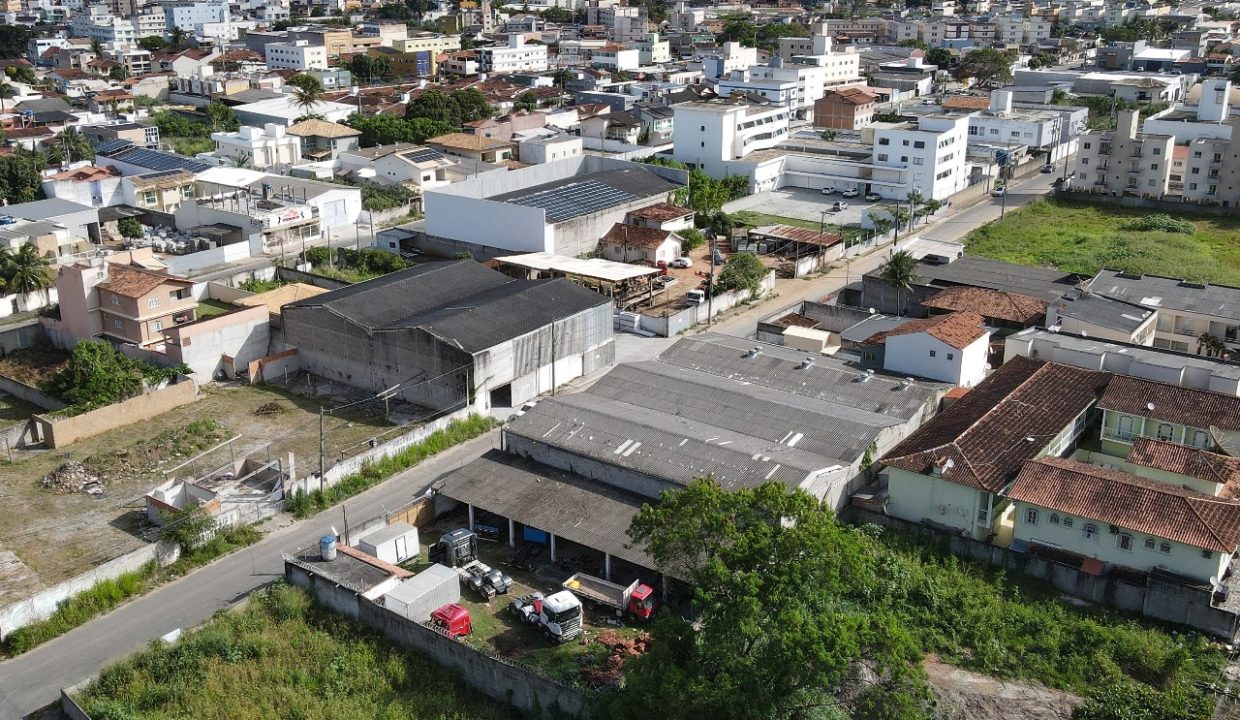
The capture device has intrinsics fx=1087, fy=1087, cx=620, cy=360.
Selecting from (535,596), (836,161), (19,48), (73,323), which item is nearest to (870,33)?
(836,161)

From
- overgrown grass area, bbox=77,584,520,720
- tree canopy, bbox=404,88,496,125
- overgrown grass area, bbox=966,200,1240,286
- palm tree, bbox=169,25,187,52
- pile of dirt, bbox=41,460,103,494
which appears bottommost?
overgrown grass area, bbox=77,584,520,720

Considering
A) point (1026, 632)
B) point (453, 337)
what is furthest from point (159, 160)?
point (1026, 632)

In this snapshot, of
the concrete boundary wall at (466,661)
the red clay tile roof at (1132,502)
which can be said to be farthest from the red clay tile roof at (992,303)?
the concrete boundary wall at (466,661)

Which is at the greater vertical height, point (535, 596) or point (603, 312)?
point (603, 312)

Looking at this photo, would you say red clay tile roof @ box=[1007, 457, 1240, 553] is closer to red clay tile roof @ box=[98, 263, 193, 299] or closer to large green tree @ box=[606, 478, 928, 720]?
large green tree @ box=[606, 478, 928, 720]

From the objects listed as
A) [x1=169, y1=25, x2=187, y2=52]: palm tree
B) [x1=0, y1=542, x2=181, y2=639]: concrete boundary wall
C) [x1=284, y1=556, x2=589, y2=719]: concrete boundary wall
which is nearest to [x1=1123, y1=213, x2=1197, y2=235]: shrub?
[x1=284, y1=556, x2=589, y2=719]: concrete boundary wall

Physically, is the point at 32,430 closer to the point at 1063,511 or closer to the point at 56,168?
the point at 1063,511

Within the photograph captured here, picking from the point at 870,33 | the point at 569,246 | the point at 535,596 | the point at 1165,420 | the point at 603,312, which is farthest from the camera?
the point at 870,33
